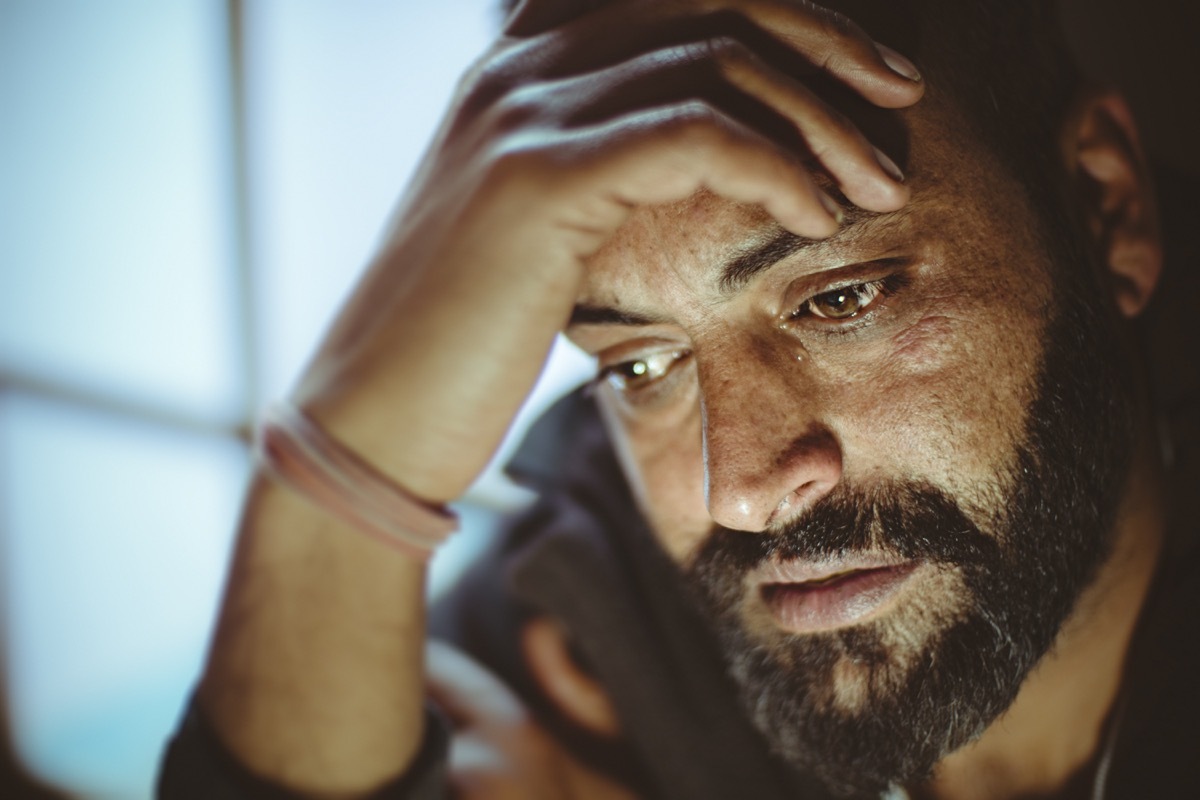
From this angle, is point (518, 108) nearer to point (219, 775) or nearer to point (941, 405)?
point (941, 405)

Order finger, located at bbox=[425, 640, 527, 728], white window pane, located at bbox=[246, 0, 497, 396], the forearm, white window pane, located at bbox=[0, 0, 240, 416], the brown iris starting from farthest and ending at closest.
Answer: white window pane, located at bbox=[246, 0, 497, 396], white window pane, located at bbox=[0, 0, 240, 416], finger, located at bbox=[425, 640, 527, 728], the forearm, the brown iris

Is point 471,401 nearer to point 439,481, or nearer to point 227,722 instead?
point 439,481

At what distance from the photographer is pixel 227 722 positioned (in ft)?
3.06

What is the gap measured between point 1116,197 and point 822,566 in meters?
0.57

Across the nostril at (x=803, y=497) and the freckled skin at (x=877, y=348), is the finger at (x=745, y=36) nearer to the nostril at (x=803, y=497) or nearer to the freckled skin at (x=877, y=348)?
the freckled skin at (x=877, y=348)

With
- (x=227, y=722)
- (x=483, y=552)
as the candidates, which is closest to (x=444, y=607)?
(x=483, y=552)

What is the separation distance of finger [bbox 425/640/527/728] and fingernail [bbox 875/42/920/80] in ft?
3.23

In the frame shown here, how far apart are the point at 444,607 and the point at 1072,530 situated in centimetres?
101

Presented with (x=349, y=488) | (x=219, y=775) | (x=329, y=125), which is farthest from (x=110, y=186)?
(x=219, y=775)

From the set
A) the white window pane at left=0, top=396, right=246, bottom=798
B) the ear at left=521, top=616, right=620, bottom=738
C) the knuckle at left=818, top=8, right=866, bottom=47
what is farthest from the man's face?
the white window pane at left=0, top=396, right=246, bottom=798

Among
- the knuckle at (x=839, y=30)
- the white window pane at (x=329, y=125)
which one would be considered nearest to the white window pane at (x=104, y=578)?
the white window pane at (x=329, y=125)

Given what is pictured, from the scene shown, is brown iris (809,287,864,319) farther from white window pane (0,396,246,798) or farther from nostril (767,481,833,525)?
white window pane (0,396,246,798)

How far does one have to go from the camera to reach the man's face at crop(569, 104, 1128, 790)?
0.77 metres

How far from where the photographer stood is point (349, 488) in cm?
89
